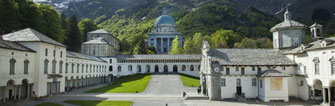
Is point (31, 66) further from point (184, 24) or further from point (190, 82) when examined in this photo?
point (184, 24)

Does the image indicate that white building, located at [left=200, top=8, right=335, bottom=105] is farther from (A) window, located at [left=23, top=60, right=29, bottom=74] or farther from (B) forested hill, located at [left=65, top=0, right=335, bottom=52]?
(B) forested hill, located at [left=65, top=0, right=335, bottom=52]

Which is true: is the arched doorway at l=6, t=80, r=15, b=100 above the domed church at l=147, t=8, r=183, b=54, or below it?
below

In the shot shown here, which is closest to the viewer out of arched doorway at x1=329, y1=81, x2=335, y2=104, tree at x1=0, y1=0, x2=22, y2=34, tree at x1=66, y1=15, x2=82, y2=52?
arched doorway at x1=329, y1=81, x2=335, y2=104

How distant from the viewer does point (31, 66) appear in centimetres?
3706

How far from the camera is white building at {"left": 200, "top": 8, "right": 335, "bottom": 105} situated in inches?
1276

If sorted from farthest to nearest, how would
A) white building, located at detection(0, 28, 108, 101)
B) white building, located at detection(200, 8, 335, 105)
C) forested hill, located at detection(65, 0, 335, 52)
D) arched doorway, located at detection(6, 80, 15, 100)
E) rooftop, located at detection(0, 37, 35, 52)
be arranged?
forested hill, located at detection(65, 0, 335, 52) < arched doorway, located at detection(6, 80, 15, 100) < white building, located at detection(200, 8, 335, 105) < white building, located at detection(0, 28, 108, 101) < rooftop, located at detection(0, 37, 35, 52)

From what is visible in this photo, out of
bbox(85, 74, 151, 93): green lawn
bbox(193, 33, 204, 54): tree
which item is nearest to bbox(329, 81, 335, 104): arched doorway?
bbox(85, 74, 151, 93): green lawn

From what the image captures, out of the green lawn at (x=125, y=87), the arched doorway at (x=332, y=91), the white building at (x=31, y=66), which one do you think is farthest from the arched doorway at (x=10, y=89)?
the arched doorway at (x=332, y=91)

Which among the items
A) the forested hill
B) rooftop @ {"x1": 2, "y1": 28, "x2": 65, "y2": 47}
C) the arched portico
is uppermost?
the forested hill

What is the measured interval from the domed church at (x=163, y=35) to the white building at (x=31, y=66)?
6751 centimetres

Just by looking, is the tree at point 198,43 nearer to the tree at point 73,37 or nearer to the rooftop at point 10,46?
the tree at point 73,37

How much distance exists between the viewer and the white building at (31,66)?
3209cm

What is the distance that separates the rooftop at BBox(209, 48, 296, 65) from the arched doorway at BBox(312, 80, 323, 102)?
14.5ft

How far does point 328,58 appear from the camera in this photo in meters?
29.7
